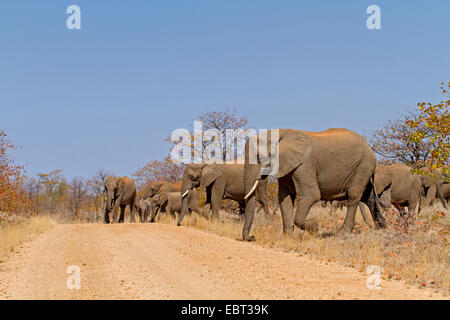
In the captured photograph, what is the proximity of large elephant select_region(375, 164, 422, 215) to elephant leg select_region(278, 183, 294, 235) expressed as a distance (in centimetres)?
651

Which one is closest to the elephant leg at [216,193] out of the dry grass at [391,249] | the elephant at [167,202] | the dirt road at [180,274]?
the elephant at [167,202]

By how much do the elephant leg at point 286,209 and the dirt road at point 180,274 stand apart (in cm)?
116

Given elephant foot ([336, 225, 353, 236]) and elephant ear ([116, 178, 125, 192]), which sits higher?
elephant foot ([336, 225, 353, 236])

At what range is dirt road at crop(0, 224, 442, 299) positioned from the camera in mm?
7832

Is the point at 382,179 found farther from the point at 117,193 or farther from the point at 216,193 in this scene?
the point at 117,193

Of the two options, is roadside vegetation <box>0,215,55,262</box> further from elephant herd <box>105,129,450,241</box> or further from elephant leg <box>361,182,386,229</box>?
elephant leg <box>361,182,386,229</box>

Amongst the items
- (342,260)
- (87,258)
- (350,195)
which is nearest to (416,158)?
(350,195)

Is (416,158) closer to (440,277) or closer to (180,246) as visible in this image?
(180,246)

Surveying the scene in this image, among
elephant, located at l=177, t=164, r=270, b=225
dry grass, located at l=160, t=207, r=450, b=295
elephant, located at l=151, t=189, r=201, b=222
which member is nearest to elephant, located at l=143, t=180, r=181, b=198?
elephant, located at l=151, t=189, r=201, b=222

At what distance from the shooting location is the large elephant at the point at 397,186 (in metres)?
20.4

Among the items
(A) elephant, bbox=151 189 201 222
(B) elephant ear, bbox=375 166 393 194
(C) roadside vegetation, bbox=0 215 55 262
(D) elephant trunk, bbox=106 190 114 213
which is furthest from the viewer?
(D) elephant trunk, bbox=106 190 114 213

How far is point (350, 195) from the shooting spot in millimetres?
15773
